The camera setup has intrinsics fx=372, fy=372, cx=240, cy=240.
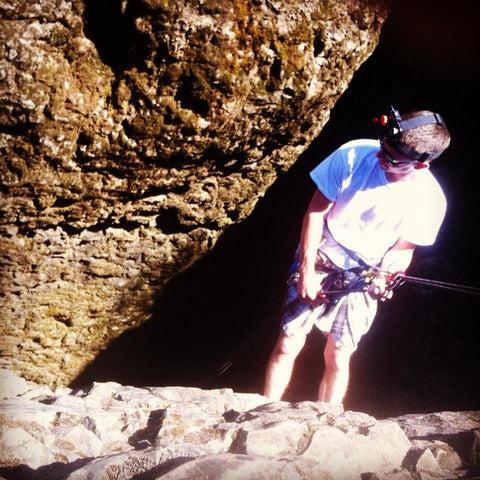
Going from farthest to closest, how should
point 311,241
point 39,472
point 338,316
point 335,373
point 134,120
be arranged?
point 335,373, point 338,316, point 311,241, point 134,120, point 39,472

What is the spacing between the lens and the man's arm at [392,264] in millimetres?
2930

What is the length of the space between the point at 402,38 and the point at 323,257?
2196mm

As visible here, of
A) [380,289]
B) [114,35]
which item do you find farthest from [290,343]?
[114,35]

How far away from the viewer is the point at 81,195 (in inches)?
103

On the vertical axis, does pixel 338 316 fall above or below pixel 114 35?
below

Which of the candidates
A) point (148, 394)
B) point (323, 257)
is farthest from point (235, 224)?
point (148, 394)

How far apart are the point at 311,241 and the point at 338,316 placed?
72cm

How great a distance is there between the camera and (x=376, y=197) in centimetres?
275

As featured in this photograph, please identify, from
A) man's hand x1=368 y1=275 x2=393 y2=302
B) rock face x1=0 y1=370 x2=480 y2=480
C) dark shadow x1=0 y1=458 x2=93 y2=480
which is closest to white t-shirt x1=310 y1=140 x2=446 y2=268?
man's hand x1=368 y1=275 x2=393 y2=302

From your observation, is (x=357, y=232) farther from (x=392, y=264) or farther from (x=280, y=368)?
(x=280, y=368)

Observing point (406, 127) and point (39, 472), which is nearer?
point (39, 472)

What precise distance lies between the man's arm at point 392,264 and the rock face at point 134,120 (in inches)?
45.6

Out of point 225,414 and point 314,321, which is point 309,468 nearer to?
point 225,414

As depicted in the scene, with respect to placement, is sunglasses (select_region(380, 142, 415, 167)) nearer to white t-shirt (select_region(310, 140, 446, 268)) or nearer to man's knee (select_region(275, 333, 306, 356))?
white t-shirt (select_region(310, 140, 446, 268))
